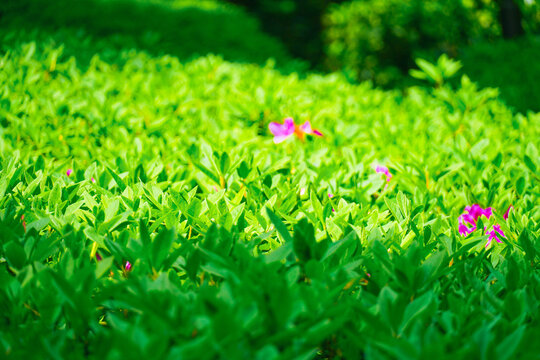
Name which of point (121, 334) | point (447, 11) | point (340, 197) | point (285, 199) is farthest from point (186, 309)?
point (447, 11)

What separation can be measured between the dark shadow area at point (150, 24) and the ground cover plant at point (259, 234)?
4.17m

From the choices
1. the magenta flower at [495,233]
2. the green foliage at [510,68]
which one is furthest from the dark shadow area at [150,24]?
the magenta flower at [495,233]

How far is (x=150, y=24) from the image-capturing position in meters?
8.10

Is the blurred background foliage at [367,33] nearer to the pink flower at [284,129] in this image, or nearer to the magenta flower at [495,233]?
the pink flower at [284,129]

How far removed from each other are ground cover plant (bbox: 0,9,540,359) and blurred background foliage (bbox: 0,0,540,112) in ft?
6.28

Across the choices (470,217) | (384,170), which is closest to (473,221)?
(470,217)

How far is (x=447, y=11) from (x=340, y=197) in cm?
726

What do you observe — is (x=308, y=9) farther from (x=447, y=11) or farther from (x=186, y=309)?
(x=186, y=309)

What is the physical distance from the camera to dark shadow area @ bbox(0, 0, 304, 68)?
23.6 ft

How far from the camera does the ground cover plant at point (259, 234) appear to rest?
1080 millimetres

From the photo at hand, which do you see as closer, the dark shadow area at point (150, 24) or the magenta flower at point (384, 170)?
the magenta flower at point (384, 170)

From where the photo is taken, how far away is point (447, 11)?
8.16 m

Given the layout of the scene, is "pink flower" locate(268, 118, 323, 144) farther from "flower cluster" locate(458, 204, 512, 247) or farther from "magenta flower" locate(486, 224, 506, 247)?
"magenta flower" locate(486, 224, 506, 247)

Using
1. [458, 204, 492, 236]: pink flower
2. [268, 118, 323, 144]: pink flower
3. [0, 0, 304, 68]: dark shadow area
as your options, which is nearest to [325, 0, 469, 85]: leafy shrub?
[0, 0, 304, 68]: dark shadow area
